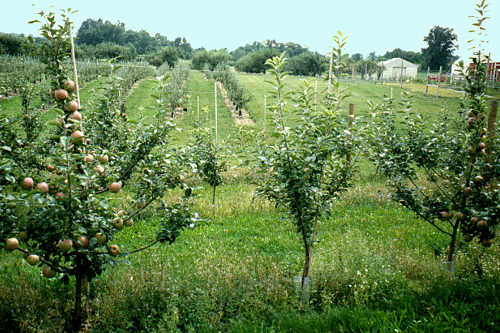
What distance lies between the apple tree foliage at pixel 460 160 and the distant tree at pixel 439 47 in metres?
60.9

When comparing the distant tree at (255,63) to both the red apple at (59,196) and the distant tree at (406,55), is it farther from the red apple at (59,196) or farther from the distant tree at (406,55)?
the red apple at (59,196)

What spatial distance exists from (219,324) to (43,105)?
19.5 meters

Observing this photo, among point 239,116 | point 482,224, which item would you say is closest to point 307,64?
point 239,116

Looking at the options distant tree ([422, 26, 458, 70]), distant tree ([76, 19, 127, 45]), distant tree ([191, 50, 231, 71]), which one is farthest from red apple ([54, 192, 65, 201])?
distant tree ([422, 26, 458, 70])

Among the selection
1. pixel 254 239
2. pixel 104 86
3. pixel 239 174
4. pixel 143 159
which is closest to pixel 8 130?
pixel 104 86

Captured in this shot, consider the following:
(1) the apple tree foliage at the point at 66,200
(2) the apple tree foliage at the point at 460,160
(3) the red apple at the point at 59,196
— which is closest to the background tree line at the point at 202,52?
(2) the apple tree foliage at the point at 460,160

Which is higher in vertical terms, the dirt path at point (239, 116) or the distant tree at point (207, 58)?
the distant tree at point (207, 58)

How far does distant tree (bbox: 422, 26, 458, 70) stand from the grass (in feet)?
202

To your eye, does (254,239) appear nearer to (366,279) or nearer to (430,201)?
(366,279)

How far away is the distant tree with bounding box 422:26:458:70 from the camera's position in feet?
184

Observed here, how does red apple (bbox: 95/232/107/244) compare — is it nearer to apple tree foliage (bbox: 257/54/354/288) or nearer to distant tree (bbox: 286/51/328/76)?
apple tree foliage (bbox: 257/54/354/288)

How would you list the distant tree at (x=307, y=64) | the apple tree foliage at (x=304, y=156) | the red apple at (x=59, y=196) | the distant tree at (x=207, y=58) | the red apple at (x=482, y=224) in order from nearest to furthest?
the red apple at (x=59, y=196), the apple tree foliage at (x=304, y=156), the red apple at (x=482, y=224), the distant tree at (x=307, y=64), the distant tree at (x=207, y=58)

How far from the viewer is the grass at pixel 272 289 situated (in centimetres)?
329

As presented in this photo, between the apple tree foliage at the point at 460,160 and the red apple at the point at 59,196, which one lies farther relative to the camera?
the apple tree foliage at the point at 460,160
